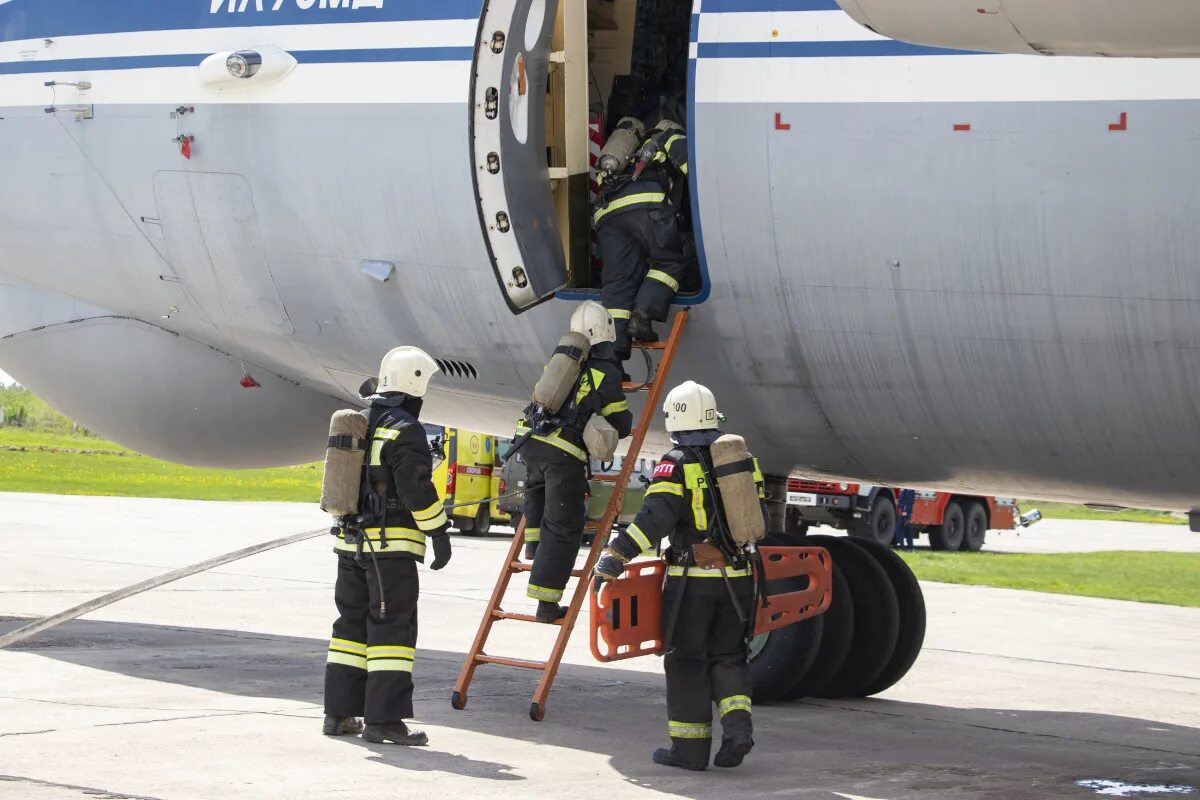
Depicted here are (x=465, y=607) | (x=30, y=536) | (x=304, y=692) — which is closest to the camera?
(x=304, y=692)

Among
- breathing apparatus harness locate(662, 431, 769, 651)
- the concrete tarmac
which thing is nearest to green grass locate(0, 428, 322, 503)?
the concrete tarmac

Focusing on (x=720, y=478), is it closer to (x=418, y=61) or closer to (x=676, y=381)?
(x=676, y=381)

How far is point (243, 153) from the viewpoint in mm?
9133

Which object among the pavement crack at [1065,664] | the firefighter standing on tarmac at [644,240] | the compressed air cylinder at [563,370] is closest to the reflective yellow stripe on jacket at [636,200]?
the firefighter standing on tarmac at [644,240]

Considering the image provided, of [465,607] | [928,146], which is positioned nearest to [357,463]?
[928,146]

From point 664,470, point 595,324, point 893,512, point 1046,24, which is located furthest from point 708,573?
point 893,512

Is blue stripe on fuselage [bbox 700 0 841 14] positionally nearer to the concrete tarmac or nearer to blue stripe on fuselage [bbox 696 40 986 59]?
blue stripe on fuselage [bbox 696 40 986 59]

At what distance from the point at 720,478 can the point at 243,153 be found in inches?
133

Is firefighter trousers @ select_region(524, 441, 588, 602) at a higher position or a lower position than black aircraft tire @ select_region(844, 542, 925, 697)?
higher

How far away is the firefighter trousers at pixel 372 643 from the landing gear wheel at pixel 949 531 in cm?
2262

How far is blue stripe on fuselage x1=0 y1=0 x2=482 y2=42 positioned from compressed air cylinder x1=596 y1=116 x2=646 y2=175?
101cm

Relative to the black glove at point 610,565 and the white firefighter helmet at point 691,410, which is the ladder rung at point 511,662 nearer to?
the black glove at point 610,565

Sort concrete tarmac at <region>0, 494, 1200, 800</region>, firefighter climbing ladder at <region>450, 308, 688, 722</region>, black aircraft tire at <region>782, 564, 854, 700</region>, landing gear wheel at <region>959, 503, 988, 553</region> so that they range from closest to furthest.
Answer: concrete tarmac at <region>0, 494, 1200, 800</region> < firefighter climbing ladder at <region>450, 308, 688, 722</region> < black aircraft tire at <region>782, 564, 854, 700</region> < landing gear wheel at <region>959, 503, 988, 553</region>

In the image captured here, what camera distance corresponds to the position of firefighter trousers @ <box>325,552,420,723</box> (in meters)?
8.07
